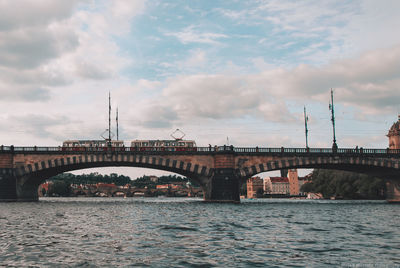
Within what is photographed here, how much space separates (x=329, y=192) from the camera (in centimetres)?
11981

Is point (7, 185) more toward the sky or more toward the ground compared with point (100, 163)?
more toward the ground

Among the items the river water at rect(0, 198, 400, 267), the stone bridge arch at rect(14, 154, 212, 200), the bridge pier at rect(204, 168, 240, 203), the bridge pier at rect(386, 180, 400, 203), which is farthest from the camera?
the bridge pier at rect(386, 180, 400, 203)

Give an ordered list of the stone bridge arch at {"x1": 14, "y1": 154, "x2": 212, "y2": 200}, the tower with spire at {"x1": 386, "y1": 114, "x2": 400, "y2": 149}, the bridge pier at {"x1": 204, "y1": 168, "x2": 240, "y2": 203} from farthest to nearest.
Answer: the tower with spire at {"x1": 386, "y1": 114, "x2": 400, "y2": 149}
the stone bridge arch at {"x1": 14, "y1": 154, "x2": 212, "y2": 200}
the bridge pier at {"x1": 204, "y1": 168, "x2": 240, "y2": 203}

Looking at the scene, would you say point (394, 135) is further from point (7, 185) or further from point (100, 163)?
point (7, 185)

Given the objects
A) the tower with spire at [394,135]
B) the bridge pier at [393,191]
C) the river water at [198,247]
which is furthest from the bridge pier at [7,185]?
the tower with spire at [394,135]

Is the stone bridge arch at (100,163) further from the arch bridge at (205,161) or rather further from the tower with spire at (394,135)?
the tower with spire at (394,135)

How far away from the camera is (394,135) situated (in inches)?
4508

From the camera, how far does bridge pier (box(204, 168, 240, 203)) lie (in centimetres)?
6562

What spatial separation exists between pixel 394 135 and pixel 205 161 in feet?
220

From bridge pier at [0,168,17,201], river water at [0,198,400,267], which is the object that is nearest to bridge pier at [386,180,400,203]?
river water at [0,198,400,267]

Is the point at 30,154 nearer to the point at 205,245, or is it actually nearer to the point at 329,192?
the point at 205,245

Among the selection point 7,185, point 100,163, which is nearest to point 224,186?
point 100,163

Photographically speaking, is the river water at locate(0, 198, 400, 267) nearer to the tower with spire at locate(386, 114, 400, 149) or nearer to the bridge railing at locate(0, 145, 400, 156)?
the bridge railing at locate(0, 145, 400, 156)

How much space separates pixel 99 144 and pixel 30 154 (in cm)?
1016
